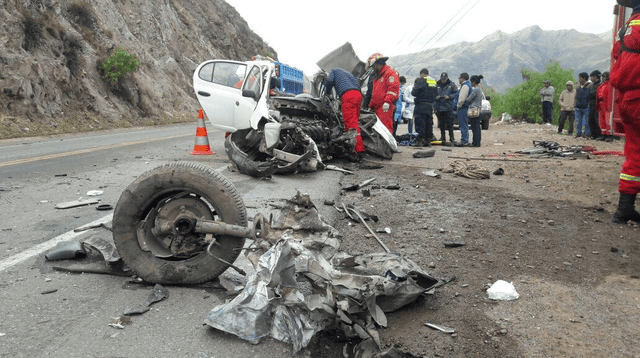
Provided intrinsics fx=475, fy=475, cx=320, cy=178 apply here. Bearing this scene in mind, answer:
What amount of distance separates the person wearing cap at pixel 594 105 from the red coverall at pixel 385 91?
5.78 m

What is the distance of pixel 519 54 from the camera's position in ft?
550

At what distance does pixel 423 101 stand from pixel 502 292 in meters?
9.19

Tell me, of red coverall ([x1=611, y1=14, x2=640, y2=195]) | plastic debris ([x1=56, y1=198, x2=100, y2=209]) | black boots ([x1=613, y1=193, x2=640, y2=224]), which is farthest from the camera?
plastic debris ([x1=56, y1=198, x2=100, y2=209])

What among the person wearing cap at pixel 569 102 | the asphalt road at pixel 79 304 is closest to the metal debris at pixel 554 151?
the person wearing cap at pixel 569 102

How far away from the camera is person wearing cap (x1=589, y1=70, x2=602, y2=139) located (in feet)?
41.0

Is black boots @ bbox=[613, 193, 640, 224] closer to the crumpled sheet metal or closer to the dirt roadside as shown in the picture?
the dirt roadside

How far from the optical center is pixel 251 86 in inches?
344

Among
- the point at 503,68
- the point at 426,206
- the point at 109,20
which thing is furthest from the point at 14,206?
the point at 503,68

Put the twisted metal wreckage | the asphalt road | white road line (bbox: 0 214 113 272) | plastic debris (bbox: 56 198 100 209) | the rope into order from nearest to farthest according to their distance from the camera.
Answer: the asphalt road, the twisted metal wreckage, white road line (bbox: 0 214 113 272), plastic debris (bbox: 56 198 100 209), the rope

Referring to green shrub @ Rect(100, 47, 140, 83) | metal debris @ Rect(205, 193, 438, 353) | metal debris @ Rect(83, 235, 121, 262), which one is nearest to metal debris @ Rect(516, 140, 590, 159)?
metal debris @ Rect(205, 193, 438, 353)

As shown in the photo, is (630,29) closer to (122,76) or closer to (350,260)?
(350,260)

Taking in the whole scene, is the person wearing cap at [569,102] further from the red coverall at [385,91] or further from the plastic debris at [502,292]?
the plastic debris at [502,292]

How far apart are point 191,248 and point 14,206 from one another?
324 cm

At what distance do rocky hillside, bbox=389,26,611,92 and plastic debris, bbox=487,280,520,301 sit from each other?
13855 centimetres
